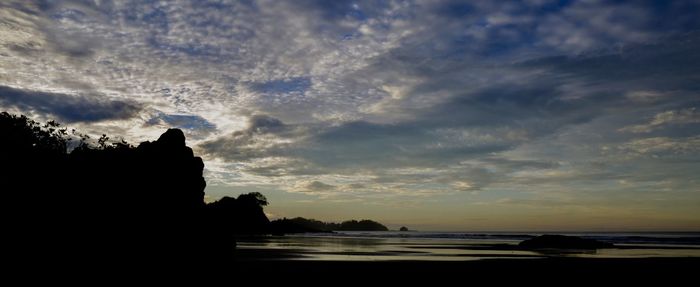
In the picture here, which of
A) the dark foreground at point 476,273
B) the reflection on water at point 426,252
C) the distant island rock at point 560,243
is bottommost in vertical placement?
the dark foreground at point 476,273

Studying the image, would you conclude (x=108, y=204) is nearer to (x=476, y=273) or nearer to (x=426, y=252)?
(x=476, y=273)

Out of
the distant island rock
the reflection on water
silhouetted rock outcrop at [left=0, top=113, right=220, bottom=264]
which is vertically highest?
silhouetted rock outcrop at [left=0, top=113, right=220, bottom=264]

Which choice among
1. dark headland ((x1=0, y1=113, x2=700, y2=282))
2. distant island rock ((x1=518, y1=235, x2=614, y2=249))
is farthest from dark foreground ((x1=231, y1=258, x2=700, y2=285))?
distant island rock ((x1=518, y1=235, x2=614, y2=249))

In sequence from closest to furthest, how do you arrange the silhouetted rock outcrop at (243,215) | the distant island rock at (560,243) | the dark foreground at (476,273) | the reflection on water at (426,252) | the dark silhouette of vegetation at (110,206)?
the dark foreground at (476,273)
the dark silhouette of vegetation at (110,206)
the reflection on water at (426,252)
the distant island rock at (560,243)
the silhouetted rock outcrop at (243,215)

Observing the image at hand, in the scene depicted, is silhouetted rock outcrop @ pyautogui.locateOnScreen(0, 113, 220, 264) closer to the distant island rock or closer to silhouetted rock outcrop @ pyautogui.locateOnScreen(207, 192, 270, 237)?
the distant island rock

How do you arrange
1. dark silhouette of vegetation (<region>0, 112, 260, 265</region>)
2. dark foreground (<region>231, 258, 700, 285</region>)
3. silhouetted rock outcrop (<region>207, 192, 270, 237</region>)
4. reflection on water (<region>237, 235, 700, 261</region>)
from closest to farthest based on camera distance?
1. dark foreground (<region>231, 258, 700, 285</region>)
2. dark silhouette of vegetation (<region>0, 112, 260, 265</region>)
3. reflection on water (<region>237, 235, 700, 261</region>)
4. silhouetted rock outcrop (<region>207, 192, 270, 237</region>)

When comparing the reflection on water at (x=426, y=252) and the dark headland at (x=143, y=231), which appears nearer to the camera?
the dark headland at (x=143, y=231)

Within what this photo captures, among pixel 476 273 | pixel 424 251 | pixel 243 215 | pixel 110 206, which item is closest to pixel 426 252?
pixel 424 251

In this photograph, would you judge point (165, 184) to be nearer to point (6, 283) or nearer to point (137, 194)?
point (137, 194)

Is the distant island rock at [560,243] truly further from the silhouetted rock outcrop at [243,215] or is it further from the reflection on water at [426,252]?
the silhouetted rock outcrop at [243,215]

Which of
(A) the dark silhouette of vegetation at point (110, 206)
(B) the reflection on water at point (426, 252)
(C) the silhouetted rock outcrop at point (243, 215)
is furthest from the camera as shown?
(C) the silhouetted rock outcrop at point (243, 215)

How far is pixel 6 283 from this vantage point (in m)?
19.1

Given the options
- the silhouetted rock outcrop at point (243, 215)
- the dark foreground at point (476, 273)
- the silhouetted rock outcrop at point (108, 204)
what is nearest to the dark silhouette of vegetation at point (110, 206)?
the silhouetted rock outcrop at point (108, 204)

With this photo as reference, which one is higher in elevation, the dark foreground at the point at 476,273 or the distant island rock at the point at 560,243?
the distant island rock at the point at 560,243
